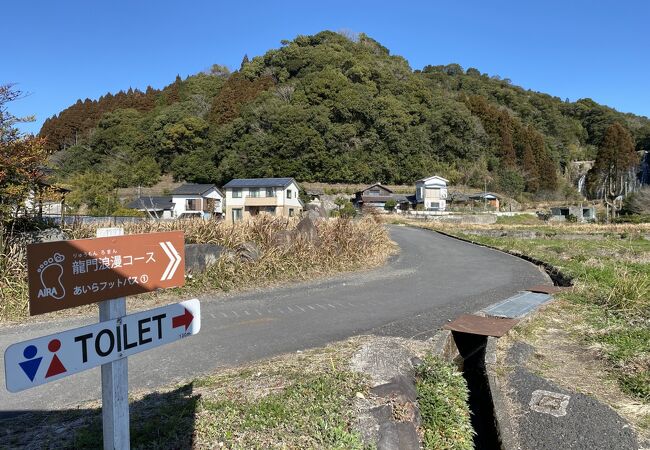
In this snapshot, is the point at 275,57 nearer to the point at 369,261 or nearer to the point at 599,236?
the point at 599,236

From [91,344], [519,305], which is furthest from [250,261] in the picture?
[91,344]

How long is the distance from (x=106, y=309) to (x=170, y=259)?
0.37 m

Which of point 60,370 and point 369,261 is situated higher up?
point 60,370

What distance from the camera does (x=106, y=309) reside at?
1854mm

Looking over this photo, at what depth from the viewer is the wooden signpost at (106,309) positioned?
1.58 m

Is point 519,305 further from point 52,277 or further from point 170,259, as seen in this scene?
point 52,277

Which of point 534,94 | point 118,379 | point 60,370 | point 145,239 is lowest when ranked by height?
point 118,379

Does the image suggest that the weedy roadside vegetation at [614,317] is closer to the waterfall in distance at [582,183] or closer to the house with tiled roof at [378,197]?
the house with tiled roof at [378,197]

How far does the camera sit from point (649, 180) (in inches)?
2601

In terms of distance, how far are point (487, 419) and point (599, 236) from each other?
2238 centimetres

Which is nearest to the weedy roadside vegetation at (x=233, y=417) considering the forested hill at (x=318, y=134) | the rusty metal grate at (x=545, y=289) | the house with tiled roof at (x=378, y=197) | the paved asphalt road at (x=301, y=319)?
the paved asphalt road at (x=301, y=319)

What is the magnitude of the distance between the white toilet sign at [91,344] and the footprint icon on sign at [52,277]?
18 cm

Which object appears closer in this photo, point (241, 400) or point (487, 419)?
point (241, 400)

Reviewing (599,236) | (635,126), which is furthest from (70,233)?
(635,126)
